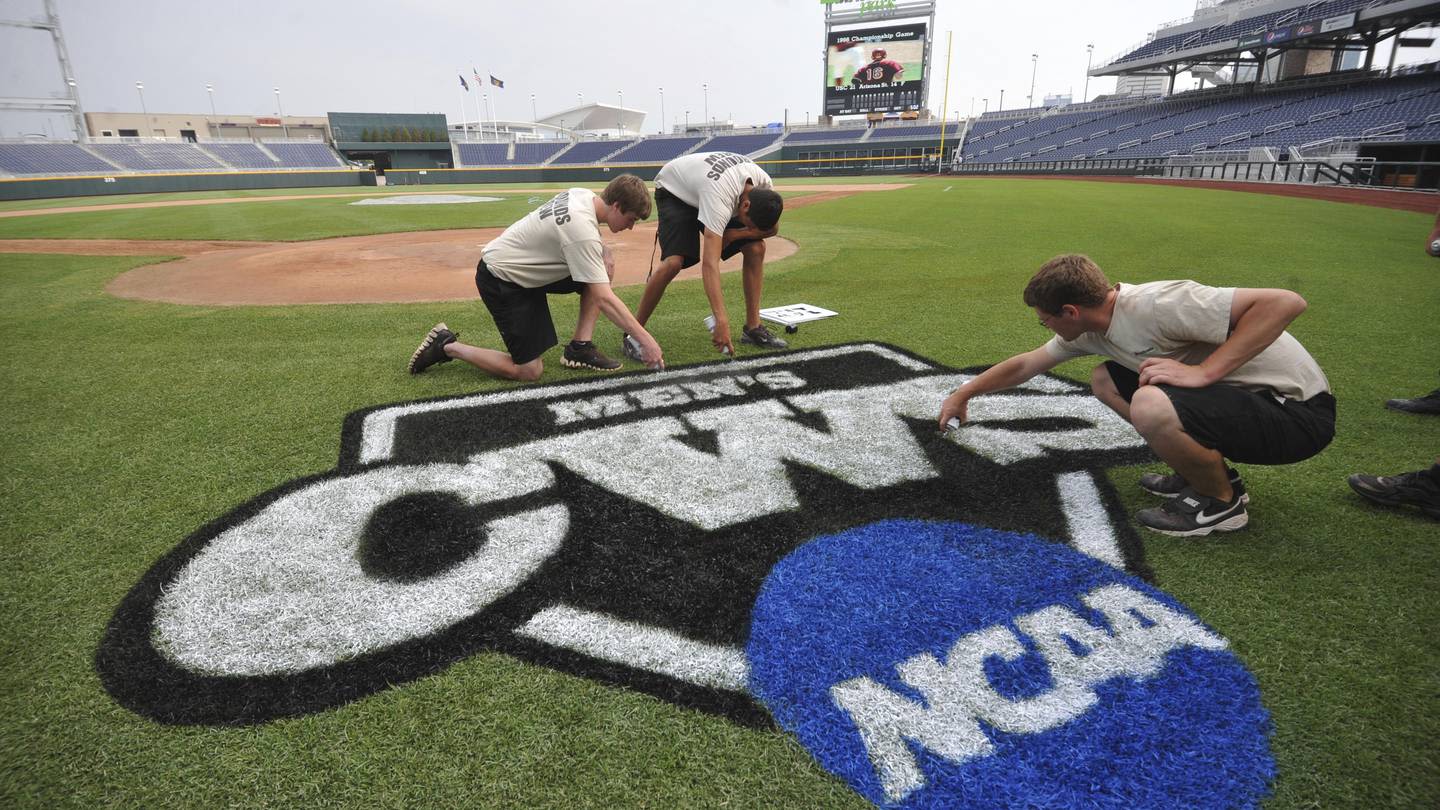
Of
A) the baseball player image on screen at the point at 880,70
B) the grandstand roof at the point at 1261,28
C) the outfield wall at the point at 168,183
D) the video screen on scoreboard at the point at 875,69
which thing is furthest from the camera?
the baseball player image on screen at the point at 880,70

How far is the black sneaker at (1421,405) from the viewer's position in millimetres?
3629

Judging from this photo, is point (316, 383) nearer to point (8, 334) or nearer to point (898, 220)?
point (8, 334)

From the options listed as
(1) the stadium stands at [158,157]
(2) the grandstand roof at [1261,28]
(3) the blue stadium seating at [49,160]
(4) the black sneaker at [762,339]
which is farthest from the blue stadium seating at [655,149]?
(4) the black sneaker at [762,339]

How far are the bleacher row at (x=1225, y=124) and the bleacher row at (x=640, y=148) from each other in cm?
1163

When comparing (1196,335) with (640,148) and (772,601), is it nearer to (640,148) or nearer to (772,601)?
(772,601)

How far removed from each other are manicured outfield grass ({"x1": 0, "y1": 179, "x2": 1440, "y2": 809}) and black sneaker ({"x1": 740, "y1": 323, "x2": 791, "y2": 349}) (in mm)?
393

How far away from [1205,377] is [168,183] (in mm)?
47538

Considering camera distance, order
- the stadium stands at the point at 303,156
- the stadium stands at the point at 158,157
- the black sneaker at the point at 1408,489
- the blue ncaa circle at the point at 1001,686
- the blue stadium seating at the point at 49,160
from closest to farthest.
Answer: the blue ncaa circle at the point at 1001,686 < the black sneaker at the point at 1408,489 < the blue stadium seating at the point at 49,160 < the stadium stands at the point at 158,157 < the stadium stands at the point at 303,156

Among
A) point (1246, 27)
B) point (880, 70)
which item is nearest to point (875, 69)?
point (880, 70)

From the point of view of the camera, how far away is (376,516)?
2.68 metres

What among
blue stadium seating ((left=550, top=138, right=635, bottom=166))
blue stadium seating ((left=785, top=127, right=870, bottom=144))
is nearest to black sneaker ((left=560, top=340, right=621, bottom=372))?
blue stadium seating ((left=785, top=127, right=870, bottom=144))

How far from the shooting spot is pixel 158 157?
44.5 metres

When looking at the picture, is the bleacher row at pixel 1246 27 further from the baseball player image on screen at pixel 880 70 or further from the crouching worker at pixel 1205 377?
the crouching worker at pixel 1205 377

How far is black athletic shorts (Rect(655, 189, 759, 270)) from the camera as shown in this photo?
16.8ft
